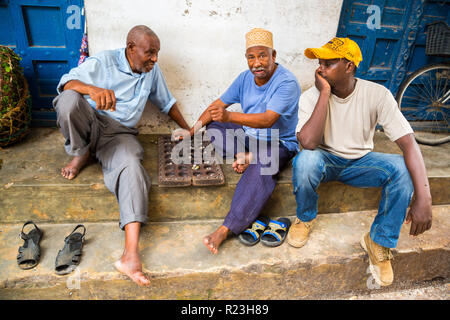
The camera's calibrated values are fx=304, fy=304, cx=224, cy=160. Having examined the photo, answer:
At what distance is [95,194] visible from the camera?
6.84 ft

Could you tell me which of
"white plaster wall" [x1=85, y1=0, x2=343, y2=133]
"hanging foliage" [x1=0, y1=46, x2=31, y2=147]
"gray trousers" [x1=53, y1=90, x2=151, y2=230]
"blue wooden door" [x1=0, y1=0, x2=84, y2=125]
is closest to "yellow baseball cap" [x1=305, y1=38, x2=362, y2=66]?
"white plaster wall" [x1=85, y1=0, x2=343, y2=133]

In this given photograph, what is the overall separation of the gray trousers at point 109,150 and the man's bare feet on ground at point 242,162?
67 centimetres

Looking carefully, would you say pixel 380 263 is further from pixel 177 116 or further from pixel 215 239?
pixel 177 116

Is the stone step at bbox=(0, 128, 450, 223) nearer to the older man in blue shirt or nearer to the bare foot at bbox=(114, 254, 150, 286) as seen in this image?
the older man in blue shirt

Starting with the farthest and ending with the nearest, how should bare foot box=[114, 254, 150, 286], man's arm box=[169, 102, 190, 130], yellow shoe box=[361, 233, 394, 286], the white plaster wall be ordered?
man's arm box=[169, 102, 190, 130], the white plaster wall, yellow shoe box=[361, 233, 394, 286], bare foot box=[114, 254, 150, 286]

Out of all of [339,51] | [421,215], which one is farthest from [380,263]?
[339,51]

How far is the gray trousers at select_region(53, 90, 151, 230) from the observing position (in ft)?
6.14

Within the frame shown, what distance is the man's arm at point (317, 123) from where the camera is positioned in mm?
1918

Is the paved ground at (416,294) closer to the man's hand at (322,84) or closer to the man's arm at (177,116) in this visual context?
the man's hand at (322,84)

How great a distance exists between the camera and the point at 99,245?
197cm

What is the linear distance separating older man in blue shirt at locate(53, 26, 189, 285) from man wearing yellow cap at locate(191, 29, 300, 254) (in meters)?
0.51

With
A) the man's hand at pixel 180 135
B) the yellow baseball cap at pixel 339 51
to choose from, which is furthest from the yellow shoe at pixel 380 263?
the man's hand at pixel 180 135

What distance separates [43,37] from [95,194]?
1.57 metres

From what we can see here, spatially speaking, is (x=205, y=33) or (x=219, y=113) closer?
(x=219, y=113)
